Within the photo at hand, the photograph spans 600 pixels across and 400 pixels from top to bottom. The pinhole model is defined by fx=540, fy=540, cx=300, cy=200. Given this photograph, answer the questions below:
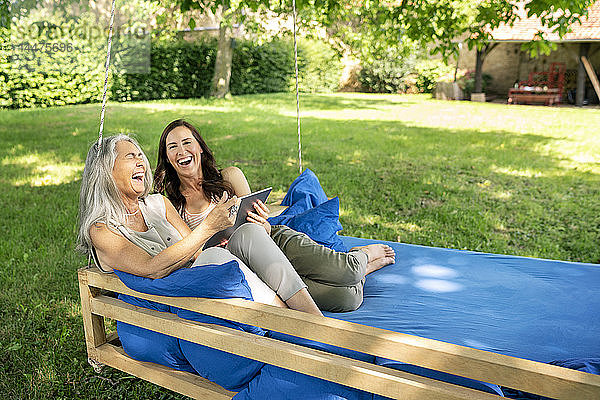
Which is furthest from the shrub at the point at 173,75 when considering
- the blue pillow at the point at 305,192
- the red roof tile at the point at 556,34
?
the blue pillow at the point at 305,192

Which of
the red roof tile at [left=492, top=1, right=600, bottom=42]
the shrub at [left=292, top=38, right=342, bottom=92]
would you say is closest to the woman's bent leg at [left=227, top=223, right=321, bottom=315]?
the red roof tile at [left=492, top=1, right=600, bottom=42]

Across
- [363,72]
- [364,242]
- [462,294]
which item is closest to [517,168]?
[364,242]

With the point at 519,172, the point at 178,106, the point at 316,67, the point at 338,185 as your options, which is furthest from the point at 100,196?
the point at 316,67

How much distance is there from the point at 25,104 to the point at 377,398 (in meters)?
13.8

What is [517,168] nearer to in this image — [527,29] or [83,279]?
[83,279]

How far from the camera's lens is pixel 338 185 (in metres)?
6.79

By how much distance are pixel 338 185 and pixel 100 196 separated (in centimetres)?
450

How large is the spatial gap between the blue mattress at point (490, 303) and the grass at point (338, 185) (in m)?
1.28

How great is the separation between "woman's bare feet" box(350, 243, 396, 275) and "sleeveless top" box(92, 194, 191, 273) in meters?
1.15

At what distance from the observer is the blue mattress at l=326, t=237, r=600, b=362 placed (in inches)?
94.1

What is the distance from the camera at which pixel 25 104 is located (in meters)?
13.4

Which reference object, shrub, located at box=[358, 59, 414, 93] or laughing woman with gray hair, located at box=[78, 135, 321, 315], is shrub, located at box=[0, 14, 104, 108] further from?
laughing woman with gray hair, located at box=[78, 135, 321, 315]

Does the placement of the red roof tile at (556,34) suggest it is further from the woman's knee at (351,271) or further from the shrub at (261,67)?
the woman's knee at (351,271)

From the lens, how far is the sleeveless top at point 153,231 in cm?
256
